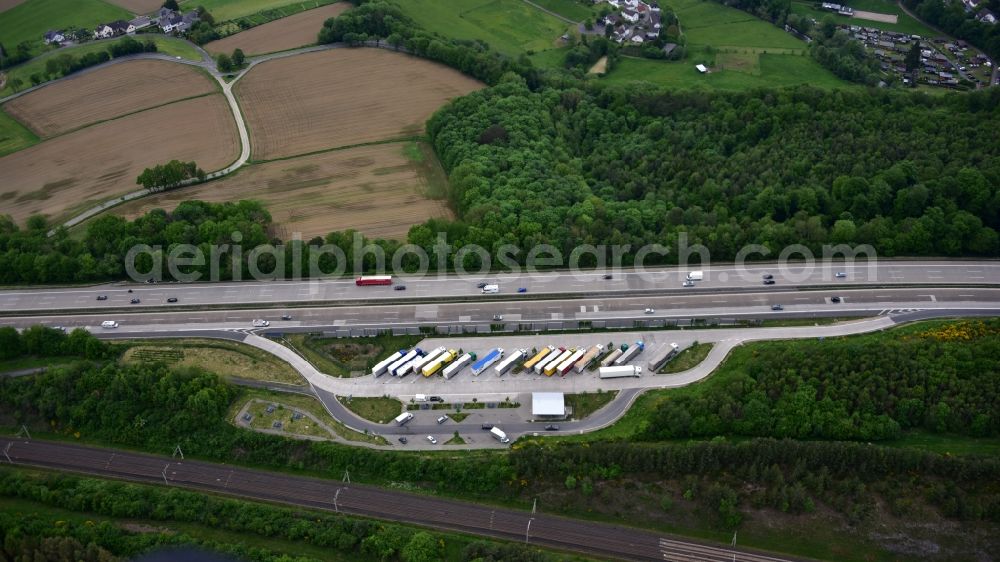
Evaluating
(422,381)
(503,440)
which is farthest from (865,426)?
(422,381)

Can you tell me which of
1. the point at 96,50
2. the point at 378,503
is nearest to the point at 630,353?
the point at 378,503

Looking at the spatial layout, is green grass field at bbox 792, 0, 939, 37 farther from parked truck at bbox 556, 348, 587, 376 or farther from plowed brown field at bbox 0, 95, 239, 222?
plowed brown field at bbox 0, 95, 239, 222

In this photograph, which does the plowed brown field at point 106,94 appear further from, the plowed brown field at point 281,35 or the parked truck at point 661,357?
the parked truck at point 661,357

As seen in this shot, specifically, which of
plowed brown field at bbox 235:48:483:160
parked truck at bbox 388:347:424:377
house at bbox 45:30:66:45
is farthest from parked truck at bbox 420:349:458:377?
house at bbox 45:30:66:45

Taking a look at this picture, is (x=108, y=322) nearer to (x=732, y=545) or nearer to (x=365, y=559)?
(x=365, y=559)

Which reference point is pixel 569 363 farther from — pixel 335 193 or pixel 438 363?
pixel 335 193
